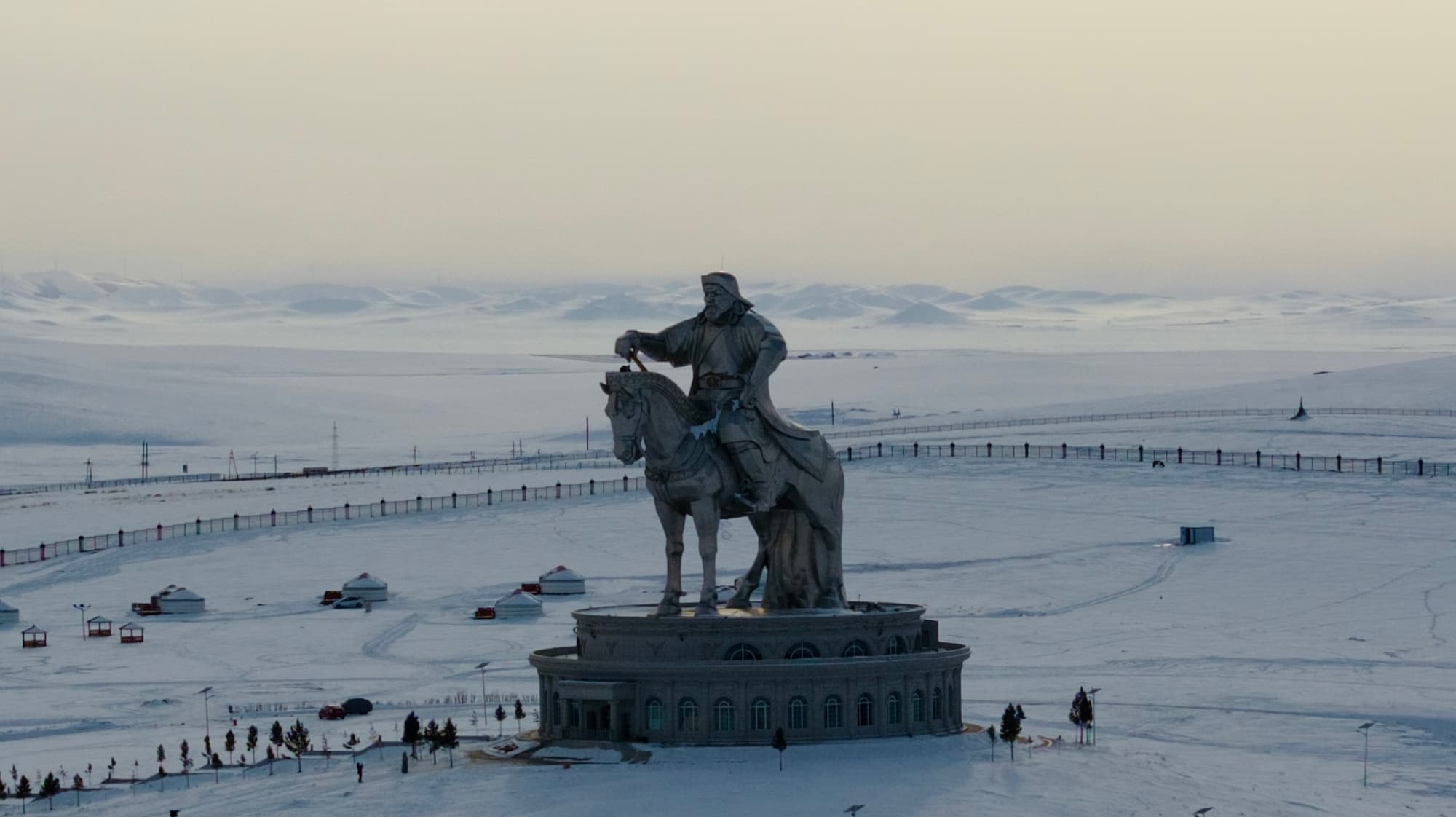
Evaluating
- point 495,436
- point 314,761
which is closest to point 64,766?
point 314,761

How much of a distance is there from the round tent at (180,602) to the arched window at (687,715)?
3150 centimetres

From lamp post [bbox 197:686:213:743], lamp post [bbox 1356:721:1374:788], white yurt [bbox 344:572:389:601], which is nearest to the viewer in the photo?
lamp post [bbox 1356:721:1374:788]

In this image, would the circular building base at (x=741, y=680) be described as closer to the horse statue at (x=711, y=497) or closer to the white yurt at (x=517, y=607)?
the horse statue at (x=711, y=497)

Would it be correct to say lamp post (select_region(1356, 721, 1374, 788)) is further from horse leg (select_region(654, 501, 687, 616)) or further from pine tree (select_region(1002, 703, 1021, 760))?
horse leg (select_region(654, 501, 687, 616))

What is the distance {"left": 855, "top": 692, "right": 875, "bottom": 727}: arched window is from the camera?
49.0m

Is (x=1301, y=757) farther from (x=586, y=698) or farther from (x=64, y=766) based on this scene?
(x=64, y=766)

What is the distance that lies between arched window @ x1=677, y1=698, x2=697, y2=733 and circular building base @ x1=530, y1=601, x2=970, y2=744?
0.04 ft

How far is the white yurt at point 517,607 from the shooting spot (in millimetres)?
73812

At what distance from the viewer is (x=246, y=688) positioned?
207 ft

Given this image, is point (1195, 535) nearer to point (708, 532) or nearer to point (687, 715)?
point (708, 532)

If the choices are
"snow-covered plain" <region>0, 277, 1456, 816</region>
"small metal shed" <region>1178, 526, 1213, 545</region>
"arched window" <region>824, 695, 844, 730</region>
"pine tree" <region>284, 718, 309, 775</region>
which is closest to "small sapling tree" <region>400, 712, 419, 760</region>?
"snow-covered plain" <region>0, 277, 1456, 816</region>

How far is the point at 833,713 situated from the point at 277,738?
11.0 meters

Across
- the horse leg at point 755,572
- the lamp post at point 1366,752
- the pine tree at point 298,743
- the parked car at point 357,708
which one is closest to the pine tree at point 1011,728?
the horse leg at point 755,572

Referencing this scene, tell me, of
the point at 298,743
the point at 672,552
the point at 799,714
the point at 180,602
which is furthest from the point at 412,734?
the point at 180,602
